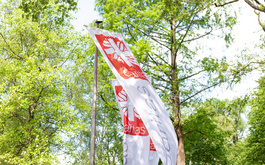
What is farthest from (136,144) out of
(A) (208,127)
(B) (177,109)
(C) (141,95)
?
(A) (208,127)

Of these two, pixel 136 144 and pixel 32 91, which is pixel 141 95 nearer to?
pixel 136 144

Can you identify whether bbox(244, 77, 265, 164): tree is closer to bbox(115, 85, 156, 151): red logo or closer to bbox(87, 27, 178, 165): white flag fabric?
bbox(115, 85, 156, 151): red logo

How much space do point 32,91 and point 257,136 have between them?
2170cm

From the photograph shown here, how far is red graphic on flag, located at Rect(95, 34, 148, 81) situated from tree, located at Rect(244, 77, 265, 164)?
68.8ft

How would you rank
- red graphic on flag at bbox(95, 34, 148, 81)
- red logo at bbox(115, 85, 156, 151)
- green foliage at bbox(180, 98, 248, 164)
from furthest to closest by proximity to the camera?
green foliage at bbox(180, 98, 248, 164)
red logo at bbox(115, 85, 156, 151)
red graphic on flag at bbox(95, 34, 148, 81)

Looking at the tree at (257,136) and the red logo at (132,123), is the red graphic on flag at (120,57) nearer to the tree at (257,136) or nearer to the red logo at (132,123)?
the red logo at (132,123)

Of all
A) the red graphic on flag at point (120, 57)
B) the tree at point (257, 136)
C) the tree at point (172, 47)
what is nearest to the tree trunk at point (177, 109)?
the tree at point (172, 47)

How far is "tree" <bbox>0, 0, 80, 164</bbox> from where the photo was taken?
54.2 feet

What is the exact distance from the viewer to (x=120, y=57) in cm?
823

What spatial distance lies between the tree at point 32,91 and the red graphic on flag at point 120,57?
915 centimetres

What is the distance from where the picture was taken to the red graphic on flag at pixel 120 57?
305 inches

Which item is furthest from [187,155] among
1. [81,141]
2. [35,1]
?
[35,1]

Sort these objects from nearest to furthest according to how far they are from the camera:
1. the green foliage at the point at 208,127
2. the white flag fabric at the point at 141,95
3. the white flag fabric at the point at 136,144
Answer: the white flag fabric at the point at 141,95 < the white flag fabric at the point at 136,144 < the green foliage at the point at 208,127

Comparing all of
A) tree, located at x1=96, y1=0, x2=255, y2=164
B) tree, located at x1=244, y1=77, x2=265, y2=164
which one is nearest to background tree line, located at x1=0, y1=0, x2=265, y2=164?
tree, located at x1=96, y1=0, x2=255, y2=164
